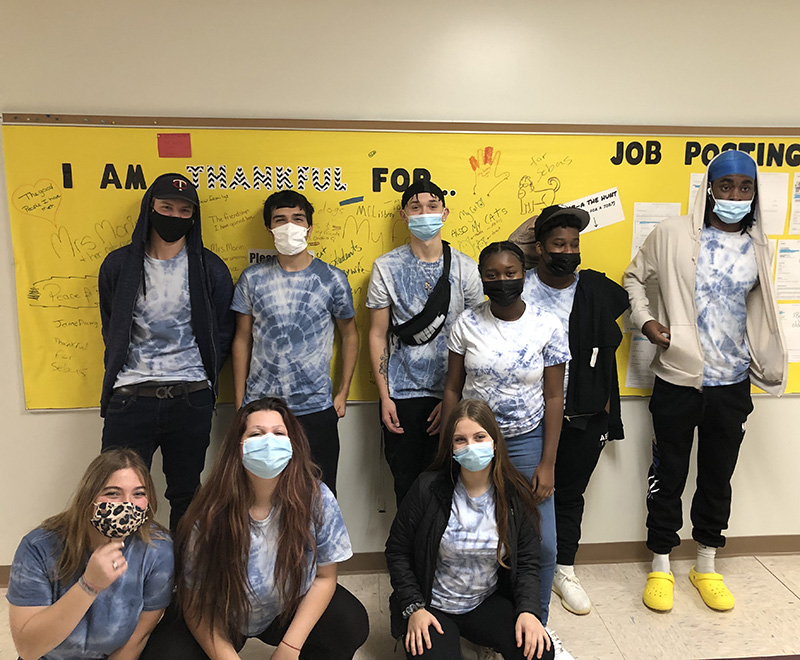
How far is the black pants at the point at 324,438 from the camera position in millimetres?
2451

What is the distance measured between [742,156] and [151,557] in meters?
2.49

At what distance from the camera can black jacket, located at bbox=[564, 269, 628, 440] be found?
2.40 meters

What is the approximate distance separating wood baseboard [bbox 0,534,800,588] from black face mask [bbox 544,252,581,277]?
4.63ft

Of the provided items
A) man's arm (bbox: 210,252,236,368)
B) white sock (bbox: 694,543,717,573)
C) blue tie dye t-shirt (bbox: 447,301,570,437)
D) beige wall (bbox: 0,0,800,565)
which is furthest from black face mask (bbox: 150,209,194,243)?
white sock (bbox: 694,543,717,573)

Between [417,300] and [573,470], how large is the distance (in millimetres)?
964

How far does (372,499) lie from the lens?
2.83m

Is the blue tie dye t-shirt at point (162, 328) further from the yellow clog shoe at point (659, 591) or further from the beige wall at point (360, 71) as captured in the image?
the yellow clog shoe at point (659, 591)

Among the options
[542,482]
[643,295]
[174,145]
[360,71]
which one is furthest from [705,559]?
[174,145]

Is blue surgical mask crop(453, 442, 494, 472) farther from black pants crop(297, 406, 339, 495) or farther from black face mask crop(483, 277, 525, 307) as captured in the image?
black pants crop(297, 406, 339, 495)

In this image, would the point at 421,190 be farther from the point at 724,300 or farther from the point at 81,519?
the point at 81,519

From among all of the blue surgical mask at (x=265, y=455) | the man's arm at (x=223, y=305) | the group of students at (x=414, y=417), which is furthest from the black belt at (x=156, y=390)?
the blue surgical mask at (x=265, y=455)

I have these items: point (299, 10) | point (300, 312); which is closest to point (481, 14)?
point (299, 10)

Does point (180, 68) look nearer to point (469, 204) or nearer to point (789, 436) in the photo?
point (469, 204)

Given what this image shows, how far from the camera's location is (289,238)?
2357 millimetres
